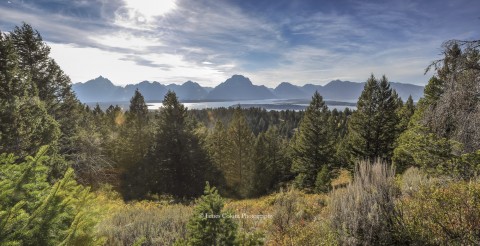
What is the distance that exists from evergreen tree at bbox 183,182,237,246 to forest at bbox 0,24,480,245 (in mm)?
21

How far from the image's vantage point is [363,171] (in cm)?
580

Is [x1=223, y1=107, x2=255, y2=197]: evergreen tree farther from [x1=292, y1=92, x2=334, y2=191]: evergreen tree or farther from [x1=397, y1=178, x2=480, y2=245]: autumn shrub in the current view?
[x1=397, y1=178, x2=480, y2=245]: autumn shrub

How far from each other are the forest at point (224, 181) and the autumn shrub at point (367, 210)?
0.02 m

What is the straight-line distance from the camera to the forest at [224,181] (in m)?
3.42

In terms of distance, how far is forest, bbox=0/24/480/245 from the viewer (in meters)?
3.42

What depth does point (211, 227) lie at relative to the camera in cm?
530

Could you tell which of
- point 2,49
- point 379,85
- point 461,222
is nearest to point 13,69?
point 2,49

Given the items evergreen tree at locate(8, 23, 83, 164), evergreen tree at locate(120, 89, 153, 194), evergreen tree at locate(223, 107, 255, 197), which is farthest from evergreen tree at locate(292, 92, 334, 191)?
evergreen tree at locate(8, 23, 83, 164)

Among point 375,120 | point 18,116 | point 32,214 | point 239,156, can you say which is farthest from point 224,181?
point 32,214

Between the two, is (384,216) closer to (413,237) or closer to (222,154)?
(413,237)

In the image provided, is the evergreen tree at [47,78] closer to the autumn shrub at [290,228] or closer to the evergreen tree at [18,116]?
the evergreen tree at [18,116]

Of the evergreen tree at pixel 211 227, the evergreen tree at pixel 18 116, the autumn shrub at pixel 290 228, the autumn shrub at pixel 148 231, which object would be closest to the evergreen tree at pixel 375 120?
the autumn shrub at pixel 290 228

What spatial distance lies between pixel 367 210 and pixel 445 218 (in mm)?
1294

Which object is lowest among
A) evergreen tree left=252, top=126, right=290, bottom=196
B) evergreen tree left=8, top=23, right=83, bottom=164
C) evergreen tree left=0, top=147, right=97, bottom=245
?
evergreen tree left=252, top=126, right=290, bottom=196
